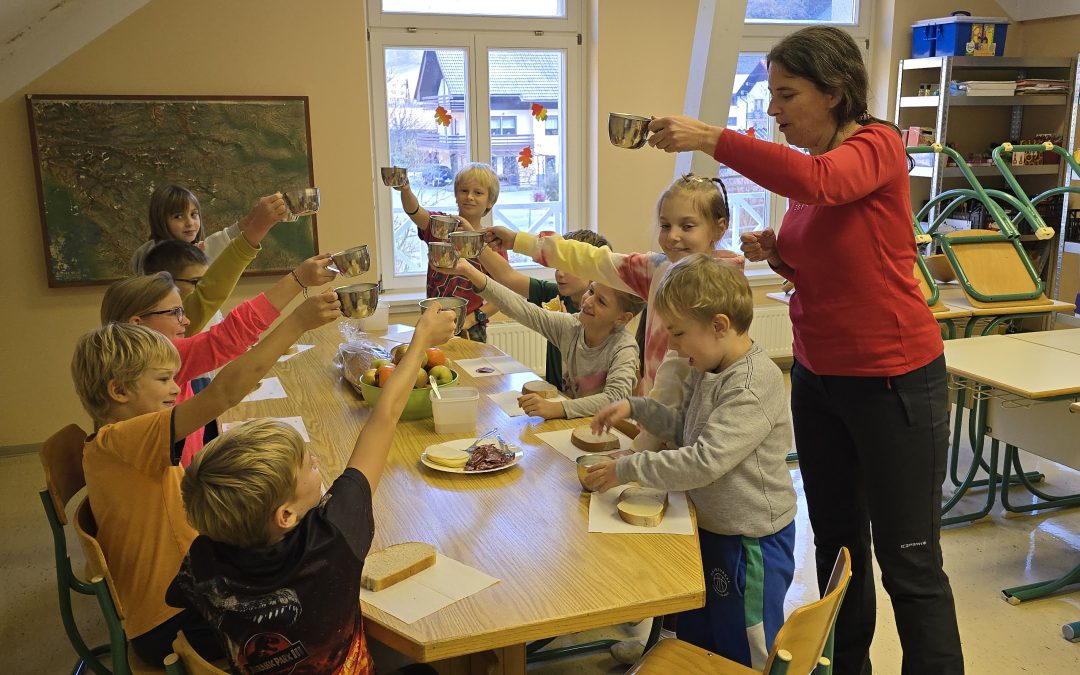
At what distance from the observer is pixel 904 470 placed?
69.3 inches

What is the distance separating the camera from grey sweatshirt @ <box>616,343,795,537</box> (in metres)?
1.62

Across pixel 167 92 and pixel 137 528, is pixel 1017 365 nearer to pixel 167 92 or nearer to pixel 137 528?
pixel 137 528

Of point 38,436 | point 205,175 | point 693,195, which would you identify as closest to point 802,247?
point 693,195

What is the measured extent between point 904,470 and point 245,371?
1326 mm

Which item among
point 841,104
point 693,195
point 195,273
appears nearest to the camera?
point 841,104

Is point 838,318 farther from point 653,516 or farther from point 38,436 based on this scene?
point 38,436

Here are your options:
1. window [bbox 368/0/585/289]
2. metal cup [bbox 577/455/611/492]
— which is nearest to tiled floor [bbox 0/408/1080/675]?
metal cup [bbox 577/455/611/492]

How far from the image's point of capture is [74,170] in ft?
13.5

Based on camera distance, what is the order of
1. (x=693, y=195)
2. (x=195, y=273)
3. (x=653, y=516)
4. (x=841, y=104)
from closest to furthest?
1. (x=653, y=516)
2. (x=841, y=104)
3. (x=693, y=195)
4. (x=195, y=273)

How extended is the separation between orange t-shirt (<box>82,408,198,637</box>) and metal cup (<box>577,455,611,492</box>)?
76cm

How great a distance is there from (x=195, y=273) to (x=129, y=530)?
1.27 meters

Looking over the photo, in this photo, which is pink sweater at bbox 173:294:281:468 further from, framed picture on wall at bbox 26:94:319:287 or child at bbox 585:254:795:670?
framed picture on wall at bbox 26:94:319:287

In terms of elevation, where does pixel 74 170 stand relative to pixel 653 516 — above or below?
above

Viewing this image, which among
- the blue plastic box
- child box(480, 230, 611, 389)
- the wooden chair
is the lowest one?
the wooden chair
